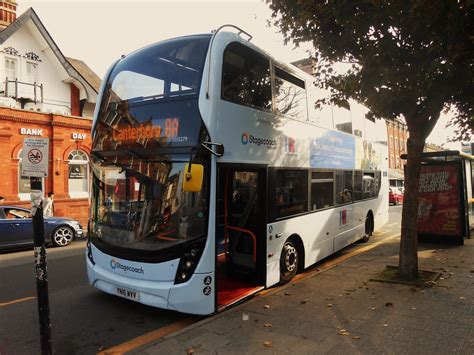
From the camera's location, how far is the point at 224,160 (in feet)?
18.0

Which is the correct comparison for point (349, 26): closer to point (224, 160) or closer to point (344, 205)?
point (224, 160)

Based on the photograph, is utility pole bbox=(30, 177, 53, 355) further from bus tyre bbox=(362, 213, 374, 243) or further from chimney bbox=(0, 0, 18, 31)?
chimney bbox=(0, 0, 18, 31)

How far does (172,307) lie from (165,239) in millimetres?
867

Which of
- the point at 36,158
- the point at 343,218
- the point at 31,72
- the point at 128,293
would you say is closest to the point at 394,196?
the point at 343,218

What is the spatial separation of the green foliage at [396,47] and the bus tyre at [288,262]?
286cm

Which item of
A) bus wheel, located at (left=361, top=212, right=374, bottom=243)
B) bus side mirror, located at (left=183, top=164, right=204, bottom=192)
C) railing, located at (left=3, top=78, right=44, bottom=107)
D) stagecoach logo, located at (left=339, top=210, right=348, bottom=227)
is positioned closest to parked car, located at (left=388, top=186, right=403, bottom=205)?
bus wheel, located at (left=361, top=212, right=374, bottom=243)

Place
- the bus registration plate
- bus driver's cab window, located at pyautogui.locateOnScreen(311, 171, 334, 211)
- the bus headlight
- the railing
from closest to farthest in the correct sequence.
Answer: the bus headlight, the bus registration plate, bus driver's cab window, located at pyautogui.locateOnScreen(311, 171, 334, 211), the railing

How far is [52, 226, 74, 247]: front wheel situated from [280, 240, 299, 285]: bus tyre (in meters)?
8.34

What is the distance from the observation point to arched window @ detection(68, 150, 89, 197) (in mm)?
19125

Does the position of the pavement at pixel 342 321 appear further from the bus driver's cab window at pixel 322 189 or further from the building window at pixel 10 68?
the building window at pixel 10 68

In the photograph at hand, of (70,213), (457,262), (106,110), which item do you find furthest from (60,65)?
(457,262)

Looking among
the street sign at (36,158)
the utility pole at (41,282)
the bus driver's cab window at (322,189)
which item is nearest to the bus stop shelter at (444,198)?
the bus driver's cab window at (322,189)

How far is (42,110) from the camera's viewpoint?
19.2 m

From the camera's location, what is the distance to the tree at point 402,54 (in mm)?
5629
